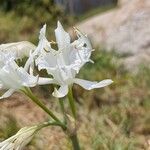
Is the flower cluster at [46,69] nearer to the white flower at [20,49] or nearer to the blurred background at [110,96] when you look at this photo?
the white flower at [20,49]

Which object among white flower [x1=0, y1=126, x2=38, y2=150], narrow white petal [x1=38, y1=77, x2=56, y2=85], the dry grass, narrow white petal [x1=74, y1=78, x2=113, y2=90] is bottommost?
the dry grass

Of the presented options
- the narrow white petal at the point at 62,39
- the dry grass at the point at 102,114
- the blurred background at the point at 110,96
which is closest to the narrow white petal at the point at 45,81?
the narrow white petal at the point at 62,39

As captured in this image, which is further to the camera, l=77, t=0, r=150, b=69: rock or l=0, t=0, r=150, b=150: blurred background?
l=77, t=0, r=150, b=69: rock

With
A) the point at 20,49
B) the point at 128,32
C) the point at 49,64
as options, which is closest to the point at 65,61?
the point at 49,64

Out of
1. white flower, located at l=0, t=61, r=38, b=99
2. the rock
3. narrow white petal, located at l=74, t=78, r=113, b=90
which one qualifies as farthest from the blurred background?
white flower, located at l=0, t=61, r=38, b=99

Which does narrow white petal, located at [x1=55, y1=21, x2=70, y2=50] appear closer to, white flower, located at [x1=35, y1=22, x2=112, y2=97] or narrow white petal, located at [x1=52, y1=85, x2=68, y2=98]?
white flower, located at [x1=35, y1=22, x2=112, y2=97]

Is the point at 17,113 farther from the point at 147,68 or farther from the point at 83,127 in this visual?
the point at 147,68
